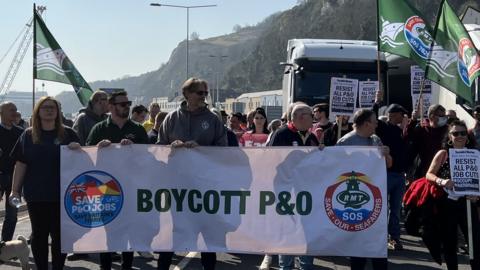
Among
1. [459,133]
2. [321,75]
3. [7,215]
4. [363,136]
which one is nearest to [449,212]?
[459,133]

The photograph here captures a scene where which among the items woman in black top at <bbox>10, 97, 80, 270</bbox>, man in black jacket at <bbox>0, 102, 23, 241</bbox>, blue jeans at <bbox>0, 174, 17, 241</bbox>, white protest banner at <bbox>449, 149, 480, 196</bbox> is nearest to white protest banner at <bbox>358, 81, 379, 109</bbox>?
white protest banner at <bbox>449, 149, 480, 196</bbox>

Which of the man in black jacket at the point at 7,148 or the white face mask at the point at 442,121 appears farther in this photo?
the white face mask at the point at 442,121

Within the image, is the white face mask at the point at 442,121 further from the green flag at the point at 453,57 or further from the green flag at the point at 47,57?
the green flag at the point at 47,57

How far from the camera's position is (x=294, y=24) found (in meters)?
159

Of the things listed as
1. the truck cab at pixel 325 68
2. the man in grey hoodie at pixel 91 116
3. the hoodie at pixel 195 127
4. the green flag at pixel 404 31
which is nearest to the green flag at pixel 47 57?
the man in grey hoodie at pixel 91 116

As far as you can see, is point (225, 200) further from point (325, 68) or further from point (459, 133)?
point (325, 68)

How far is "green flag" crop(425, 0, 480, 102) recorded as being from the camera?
299 inches

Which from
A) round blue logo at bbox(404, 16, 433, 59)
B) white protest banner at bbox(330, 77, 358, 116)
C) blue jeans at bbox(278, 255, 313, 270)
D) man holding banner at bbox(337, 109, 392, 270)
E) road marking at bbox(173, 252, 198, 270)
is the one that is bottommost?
road marking at bbox(173, 252, 198, 270)

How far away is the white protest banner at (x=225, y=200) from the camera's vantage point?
253 inches

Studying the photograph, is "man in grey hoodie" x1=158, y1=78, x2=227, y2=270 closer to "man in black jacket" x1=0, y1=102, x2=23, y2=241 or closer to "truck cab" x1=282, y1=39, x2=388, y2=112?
"man in black jacket" x1=0, y1=102, x2=23, y2=241

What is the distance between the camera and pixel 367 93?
1091 cm

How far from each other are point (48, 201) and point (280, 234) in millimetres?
2137

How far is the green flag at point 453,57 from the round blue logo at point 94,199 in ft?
12.4

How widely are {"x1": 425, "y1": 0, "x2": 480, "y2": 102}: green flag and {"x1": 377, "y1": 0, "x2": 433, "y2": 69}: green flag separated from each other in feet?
1.63
